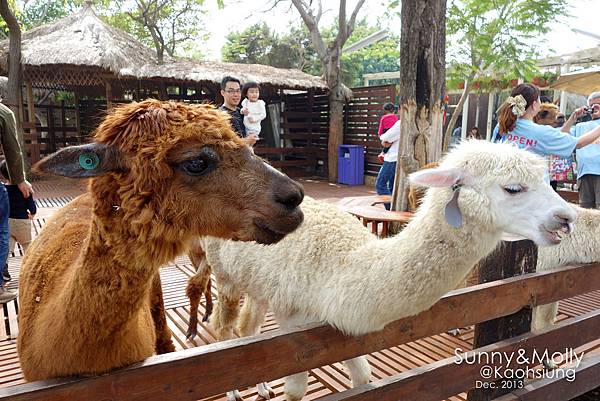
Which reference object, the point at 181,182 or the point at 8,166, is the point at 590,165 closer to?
the point at 181,182

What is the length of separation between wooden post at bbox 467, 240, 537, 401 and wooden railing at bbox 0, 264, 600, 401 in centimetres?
6

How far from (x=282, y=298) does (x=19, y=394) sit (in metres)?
1.37

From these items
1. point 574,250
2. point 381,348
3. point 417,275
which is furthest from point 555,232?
point 574,250

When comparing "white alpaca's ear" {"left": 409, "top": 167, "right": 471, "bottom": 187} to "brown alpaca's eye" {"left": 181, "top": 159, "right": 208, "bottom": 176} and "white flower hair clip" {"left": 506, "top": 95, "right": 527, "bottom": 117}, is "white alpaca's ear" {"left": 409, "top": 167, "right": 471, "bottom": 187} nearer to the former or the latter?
"brown alpaca's eye" {"left": 181, "top": 159, "right": 208, "bottom": 176}

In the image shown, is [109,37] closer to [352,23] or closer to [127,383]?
[352,23]

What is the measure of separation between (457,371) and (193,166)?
159 centimetres

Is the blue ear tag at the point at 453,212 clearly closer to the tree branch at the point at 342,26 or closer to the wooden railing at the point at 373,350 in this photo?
the wooden railing at the point at 373,350

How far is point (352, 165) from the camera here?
11.9 meters

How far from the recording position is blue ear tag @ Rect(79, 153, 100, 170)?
3.63 feet

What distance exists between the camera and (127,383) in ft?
4.05

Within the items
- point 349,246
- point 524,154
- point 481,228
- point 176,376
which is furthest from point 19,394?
point 524,154

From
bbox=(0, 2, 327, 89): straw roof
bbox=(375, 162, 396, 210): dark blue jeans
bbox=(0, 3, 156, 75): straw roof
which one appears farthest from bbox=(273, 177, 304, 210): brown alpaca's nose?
bbox=(0, 3, 156, 75): straw roof

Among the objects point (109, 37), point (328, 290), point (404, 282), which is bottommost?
point (328, 290)

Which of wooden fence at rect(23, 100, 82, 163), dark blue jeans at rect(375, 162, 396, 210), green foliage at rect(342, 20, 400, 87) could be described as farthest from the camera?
green foliage at rect(342, 20, 400, 87)
